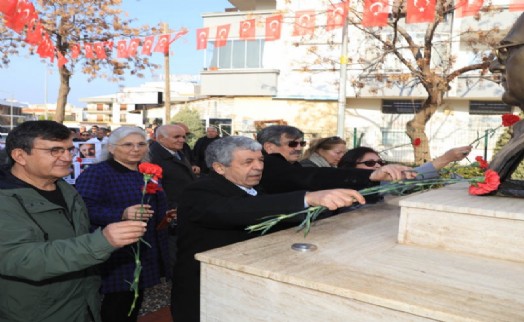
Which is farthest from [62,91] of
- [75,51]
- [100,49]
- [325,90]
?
[325,90]

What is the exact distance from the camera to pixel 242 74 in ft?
63.9

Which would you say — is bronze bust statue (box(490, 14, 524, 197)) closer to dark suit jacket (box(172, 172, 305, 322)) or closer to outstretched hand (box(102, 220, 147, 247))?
dark suit jacket (box(172, 172, 305, 322))

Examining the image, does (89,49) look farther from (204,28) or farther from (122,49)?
(204,28)

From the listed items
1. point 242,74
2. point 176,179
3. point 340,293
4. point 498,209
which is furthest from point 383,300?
point 242,74

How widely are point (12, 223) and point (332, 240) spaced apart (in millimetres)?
1306

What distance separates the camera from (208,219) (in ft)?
7.06

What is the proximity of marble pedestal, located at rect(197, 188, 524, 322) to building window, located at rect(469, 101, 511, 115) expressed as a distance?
16.9m

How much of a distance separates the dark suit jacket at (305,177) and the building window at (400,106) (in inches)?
606

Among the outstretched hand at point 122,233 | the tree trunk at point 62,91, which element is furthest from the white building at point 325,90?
the outstretched hand at point 122,233

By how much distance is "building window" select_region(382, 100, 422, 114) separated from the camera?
58.0 ft

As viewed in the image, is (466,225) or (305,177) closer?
(466,225)

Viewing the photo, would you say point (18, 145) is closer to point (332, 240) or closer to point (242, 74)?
point (332, 240)

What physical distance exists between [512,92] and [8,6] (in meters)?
8.06

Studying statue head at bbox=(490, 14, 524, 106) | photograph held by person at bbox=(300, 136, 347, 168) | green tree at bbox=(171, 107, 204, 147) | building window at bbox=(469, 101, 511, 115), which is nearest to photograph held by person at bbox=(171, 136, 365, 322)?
statue head at bbox=(490, 14, 524, 106)
